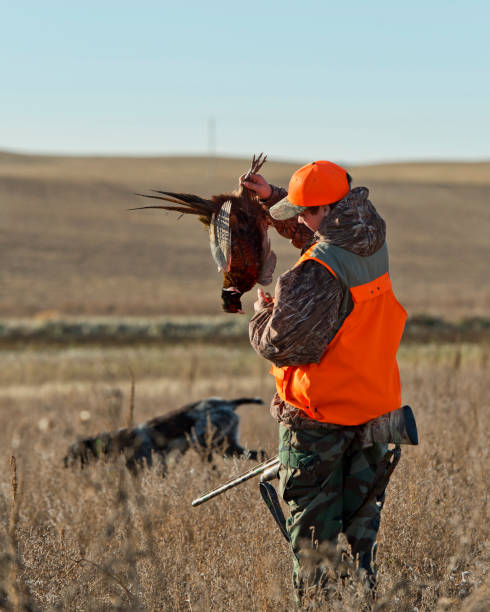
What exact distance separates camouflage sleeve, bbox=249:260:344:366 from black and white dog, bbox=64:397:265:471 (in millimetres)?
2707

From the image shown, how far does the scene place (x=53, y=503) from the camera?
15.5 ft

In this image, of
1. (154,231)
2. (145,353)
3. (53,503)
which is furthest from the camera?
(154,231)

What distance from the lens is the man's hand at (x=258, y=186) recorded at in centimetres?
352

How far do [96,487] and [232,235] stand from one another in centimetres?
226

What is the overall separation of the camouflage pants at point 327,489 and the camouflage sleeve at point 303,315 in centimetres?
38

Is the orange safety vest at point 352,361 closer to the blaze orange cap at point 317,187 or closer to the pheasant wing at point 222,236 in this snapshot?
the blaze orange cap at point 317,187

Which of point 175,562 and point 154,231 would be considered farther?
point 154,231

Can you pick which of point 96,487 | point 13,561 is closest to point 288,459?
point 13,561

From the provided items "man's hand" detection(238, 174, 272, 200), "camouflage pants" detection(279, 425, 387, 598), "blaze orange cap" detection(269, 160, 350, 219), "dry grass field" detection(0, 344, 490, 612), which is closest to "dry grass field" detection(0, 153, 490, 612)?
"dry grass field" detection(0, 344, 490, 612)

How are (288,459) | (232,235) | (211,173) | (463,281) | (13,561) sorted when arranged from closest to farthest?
(13,561)
(288,459)
(232,235)
(463,281)
(211,173)

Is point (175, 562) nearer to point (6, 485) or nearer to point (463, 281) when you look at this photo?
point (6, 485)

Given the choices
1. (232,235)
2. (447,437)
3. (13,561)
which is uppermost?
(232,235)

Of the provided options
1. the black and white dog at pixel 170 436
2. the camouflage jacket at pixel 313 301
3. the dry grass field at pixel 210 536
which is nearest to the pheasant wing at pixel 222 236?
the camouflage jacket at pixel 313 301

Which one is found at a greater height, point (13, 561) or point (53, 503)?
point (13, 561)
